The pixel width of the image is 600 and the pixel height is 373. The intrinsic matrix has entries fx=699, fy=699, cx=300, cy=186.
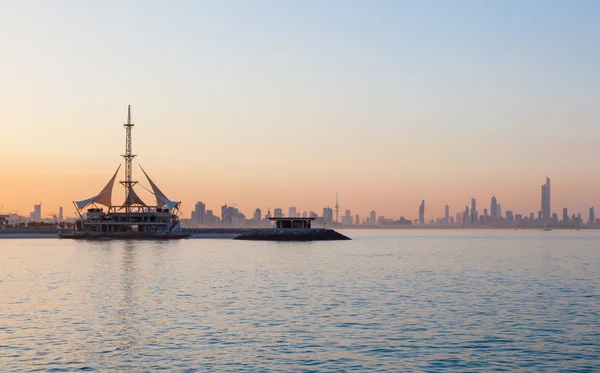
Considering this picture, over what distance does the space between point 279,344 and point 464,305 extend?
2000 centimetres

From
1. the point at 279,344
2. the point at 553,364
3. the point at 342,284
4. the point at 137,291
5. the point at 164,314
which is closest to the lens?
the point at 553,364

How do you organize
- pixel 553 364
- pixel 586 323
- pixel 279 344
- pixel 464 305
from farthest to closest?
pixel 464 305
pixel 586 323
pixel 279 344
pixel 553 364

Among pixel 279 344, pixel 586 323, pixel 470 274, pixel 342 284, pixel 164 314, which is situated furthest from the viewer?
pixel 470 274

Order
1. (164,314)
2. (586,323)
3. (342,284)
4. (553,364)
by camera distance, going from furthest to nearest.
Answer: (342,284) < (164,314) < (586,323) < (553,364)

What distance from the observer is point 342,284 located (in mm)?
66062

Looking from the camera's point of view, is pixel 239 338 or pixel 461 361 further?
pixel 239 338

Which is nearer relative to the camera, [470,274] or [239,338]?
[239,338]

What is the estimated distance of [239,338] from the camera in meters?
36.0

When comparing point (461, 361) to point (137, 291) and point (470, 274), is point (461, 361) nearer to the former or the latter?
point (137, 291)

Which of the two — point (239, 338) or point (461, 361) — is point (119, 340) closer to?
point (239, 338)

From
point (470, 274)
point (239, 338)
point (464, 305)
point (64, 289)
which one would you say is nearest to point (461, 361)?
point (239, 338)

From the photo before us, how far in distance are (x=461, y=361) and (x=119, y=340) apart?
17087mm

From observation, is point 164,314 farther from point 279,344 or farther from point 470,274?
point 470,274

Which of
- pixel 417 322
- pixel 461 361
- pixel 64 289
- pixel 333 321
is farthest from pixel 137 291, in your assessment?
pixel 461 361
